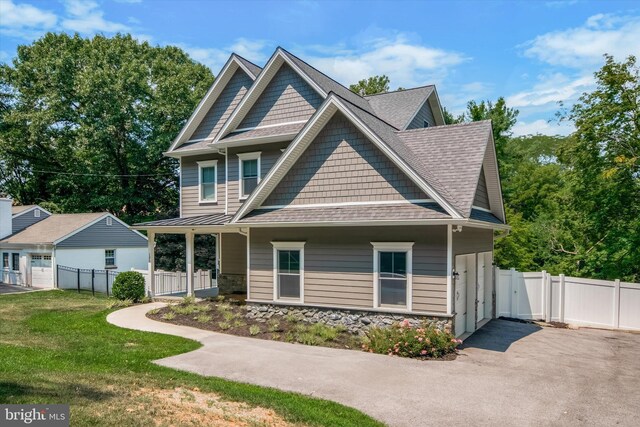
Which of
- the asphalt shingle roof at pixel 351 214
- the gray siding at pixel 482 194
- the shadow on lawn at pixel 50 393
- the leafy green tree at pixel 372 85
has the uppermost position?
the leafy green tree at pixel 372 85

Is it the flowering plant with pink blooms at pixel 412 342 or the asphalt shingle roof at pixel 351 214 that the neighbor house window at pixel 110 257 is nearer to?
Result: the asphalt shingle roof at pixel 351 214

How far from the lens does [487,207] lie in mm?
15180

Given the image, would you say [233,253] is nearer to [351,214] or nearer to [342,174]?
[342,174]

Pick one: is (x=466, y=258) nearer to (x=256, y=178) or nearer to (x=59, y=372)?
(x=256, y=178)

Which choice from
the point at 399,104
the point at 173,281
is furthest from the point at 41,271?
the point at 399,104

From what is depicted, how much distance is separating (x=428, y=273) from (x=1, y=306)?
681 inches

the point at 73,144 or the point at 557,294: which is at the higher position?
the point at 73,144

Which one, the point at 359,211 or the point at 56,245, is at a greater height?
the point at 359,211

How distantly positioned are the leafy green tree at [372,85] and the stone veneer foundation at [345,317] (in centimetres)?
3180

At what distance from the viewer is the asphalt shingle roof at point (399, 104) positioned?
1845 centimetres

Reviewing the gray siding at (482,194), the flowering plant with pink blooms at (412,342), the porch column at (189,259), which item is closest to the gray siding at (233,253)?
the porch column at (189,259)

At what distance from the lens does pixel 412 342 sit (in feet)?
35.7

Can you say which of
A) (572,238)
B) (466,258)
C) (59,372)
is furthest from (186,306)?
(572,238)

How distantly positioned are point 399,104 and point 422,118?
50.2 inches
